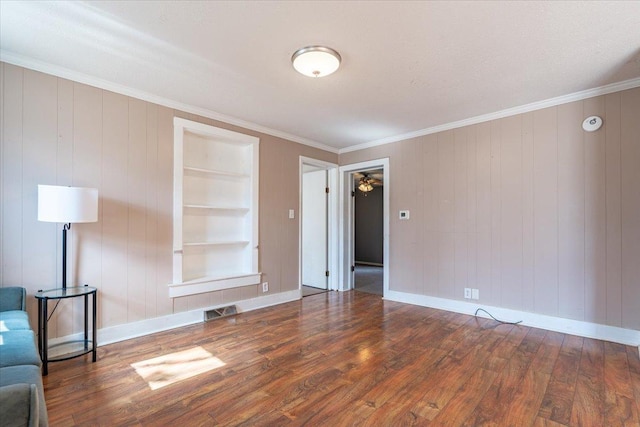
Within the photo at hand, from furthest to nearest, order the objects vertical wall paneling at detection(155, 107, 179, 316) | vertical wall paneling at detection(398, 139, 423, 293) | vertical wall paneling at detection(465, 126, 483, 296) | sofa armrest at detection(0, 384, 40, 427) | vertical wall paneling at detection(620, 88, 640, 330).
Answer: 1. vertical wall paneling at detection(398, 139, 423, 293)
2. vertical wall paneling at detection(465, 126, 483, 296)
3. vertical wall paneling at detection(155, 107, 179, 316)
4. vertical wall paneling at detection(620, 88, 640, 330)
5. sofa armrest at detection(0, 384, 40, 427)

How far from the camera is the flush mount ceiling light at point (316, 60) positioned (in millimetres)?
2230

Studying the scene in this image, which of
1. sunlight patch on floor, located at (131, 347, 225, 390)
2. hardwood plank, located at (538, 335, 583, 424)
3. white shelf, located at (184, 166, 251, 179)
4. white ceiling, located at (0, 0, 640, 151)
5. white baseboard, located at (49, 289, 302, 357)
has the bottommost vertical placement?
hardwood plank, located at (538, 335, 583, 424)

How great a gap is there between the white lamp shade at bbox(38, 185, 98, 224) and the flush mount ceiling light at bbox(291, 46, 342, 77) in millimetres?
1955

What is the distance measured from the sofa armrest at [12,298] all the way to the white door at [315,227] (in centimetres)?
382

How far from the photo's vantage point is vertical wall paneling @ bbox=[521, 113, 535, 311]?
332 cm

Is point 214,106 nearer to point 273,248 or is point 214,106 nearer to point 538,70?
point 273,248

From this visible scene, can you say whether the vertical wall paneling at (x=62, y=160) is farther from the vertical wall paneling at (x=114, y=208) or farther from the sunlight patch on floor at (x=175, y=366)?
the sunlight patch on floor at (x=175, y=366)

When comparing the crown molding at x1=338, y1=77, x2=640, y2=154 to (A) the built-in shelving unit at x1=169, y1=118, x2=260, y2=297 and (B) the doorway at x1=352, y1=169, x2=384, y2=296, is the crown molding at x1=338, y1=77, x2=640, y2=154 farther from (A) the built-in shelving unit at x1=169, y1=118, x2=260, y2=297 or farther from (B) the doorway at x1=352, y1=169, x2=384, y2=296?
(B) the doorway at x1=352, y1=169, x2=384, y2=296

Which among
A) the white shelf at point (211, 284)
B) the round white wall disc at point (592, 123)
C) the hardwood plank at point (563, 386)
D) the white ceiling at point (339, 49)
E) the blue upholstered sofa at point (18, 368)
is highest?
the white ceiling at point (339, 49)

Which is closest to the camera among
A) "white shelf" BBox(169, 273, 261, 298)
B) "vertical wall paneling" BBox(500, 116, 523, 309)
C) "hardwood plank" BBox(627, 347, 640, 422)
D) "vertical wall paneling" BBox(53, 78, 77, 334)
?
"hardwood plank" BBox(627, 347, 640, 422)

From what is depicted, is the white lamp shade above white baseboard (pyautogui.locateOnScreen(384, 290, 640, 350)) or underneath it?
above

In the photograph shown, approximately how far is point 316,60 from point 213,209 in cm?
229

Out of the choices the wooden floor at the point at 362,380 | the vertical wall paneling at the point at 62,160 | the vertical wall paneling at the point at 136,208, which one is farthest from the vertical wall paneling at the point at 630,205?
the vertical wall paneling at the point at 62,160

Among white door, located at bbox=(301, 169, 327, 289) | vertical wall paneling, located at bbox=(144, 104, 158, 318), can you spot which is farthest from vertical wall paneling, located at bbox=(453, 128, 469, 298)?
vertical wall paneling, located at bbox=(144, 104, 158, 318)
